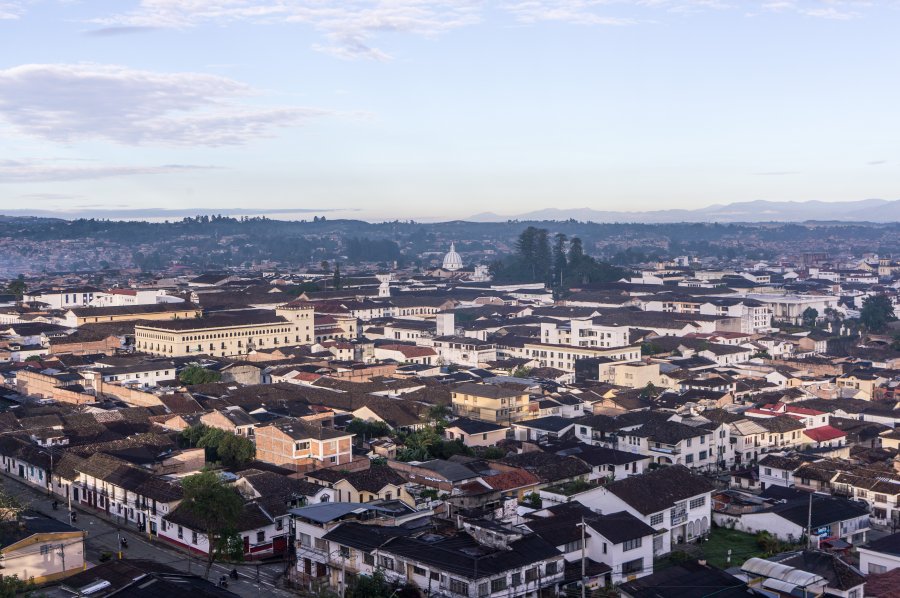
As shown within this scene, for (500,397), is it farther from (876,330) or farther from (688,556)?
(876,330)

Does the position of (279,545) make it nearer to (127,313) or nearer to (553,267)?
(127,313)

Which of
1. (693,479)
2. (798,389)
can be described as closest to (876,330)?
(798,389)

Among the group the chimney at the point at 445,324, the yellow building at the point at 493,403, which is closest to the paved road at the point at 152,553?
the yellow building at the point at 493,403

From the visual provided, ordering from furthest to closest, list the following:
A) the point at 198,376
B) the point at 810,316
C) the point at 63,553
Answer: the point at 810,316 < the point at 198,376 < the point at 63,553

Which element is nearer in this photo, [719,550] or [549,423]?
[719,550]

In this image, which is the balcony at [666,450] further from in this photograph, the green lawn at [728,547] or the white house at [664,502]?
the white house at [664,502]

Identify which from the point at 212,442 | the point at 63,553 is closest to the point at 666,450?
the point at 212,442

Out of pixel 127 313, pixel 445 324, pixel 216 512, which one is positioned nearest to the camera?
pixel 216 512
